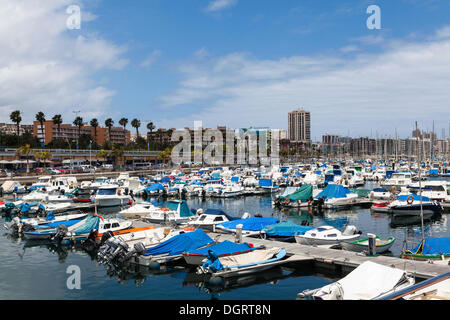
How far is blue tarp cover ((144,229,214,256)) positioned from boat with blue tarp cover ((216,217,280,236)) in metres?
7.23

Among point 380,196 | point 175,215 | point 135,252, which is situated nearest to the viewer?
point 135,252

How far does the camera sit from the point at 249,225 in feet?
118

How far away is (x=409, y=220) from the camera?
46500 millimetres

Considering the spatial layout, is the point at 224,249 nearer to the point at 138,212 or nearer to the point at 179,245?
the point at 179,245

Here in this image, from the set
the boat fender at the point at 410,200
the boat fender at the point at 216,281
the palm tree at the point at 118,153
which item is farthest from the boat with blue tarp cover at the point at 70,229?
the palm tree at the point at 118,153

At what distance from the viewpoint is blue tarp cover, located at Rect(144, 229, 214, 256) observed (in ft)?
91.7

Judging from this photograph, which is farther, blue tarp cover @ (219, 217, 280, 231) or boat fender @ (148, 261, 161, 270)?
blue tarp cover @ (219, 217, 280, 231)

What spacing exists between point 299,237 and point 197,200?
4127 cm

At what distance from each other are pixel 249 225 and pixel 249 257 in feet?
33.2

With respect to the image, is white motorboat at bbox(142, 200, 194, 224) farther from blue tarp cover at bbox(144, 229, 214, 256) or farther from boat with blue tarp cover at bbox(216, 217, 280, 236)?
blue tarp cover at bbox(144, 229, 214, 256)

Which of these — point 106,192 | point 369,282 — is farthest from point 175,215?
point 369,282

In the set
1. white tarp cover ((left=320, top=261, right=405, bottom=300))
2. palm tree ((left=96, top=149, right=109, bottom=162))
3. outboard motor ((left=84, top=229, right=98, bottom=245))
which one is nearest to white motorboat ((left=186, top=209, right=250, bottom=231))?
outboard motor ((left=84, top=229, right=98, bottom=245))

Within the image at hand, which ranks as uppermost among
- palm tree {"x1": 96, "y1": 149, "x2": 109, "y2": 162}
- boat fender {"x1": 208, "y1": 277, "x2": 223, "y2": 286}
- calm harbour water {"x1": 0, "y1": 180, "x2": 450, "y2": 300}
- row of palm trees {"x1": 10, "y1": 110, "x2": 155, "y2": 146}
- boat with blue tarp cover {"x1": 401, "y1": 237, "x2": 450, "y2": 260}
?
row of palm trees {"x1": 10, "y1": 110, "x2": 155, "y2": 146}
